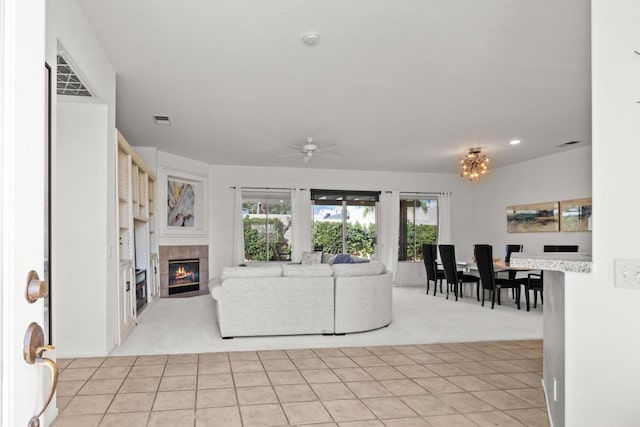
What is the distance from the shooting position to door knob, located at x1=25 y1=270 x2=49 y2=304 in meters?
0.86

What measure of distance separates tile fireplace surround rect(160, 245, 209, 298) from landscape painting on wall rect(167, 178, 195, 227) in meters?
0.47

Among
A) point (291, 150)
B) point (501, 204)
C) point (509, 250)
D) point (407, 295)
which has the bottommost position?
point (407, 295)

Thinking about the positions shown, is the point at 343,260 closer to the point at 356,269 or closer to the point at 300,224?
Result: the point at 356,269

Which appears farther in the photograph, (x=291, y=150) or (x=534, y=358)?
(x=291, y=150)


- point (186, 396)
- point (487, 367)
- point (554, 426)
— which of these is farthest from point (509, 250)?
point (186, 396)

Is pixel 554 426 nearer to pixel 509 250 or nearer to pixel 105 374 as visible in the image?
pixel 105 374

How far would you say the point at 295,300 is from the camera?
4.99m

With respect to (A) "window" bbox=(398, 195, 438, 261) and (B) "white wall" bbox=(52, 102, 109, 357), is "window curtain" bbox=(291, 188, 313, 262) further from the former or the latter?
(B) "white wall" bbox=(52, 102, 109, 357)

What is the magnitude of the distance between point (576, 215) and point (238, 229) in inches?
248

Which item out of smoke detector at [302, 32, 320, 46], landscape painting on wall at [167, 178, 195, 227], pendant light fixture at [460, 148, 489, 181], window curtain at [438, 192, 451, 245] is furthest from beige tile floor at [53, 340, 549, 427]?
window curtain at [438, 192, 451, 245]

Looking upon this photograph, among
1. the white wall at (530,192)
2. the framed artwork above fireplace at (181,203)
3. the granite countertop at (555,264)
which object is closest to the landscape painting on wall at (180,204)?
the framed artwork above fireplace at (181,203)

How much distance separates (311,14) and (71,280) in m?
3.11

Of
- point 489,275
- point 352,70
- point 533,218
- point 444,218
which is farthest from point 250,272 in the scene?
point 444,218

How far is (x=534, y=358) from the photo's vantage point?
4.13 meters
